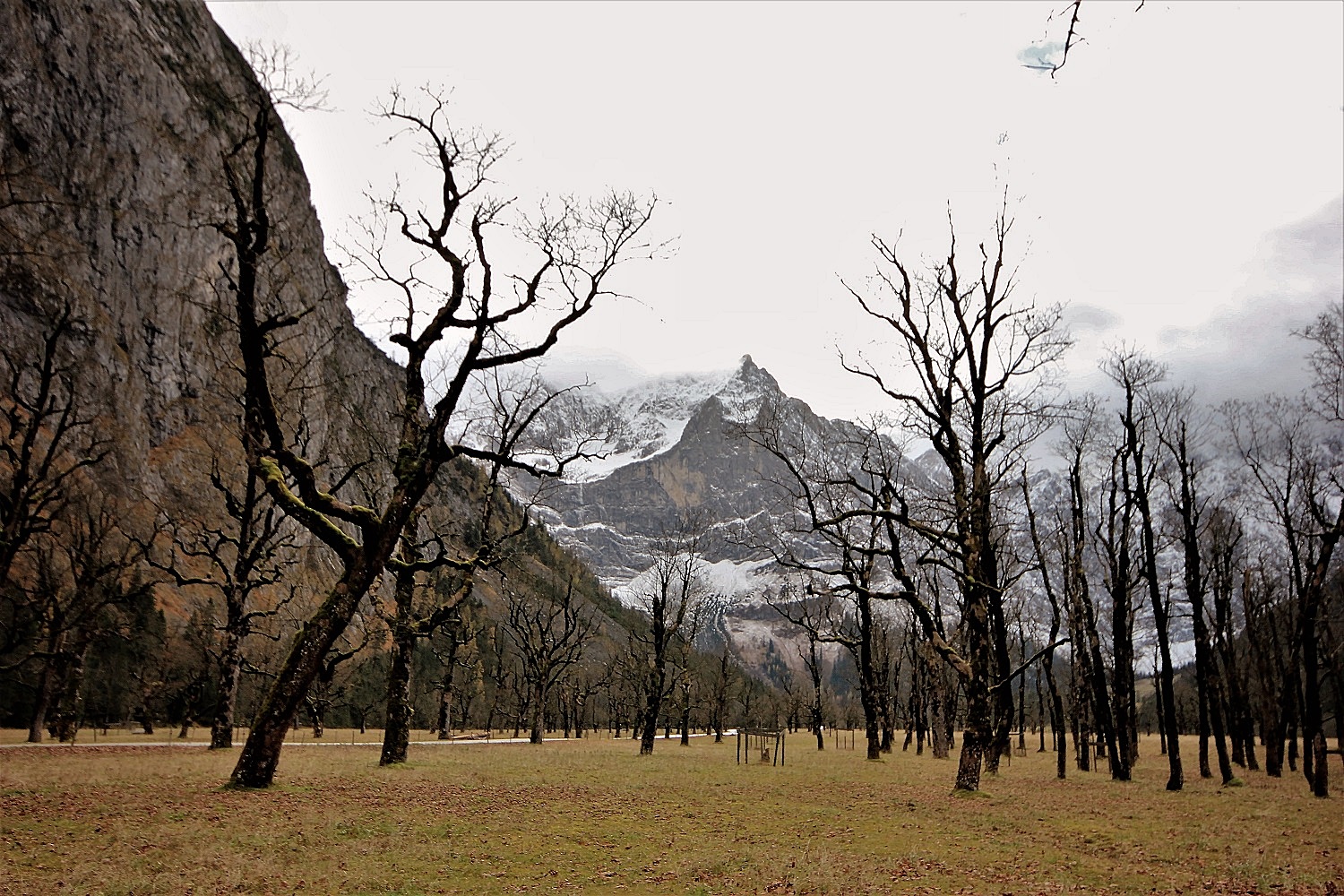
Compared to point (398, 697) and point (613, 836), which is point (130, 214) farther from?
→ point (613, 836)

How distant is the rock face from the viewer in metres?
76.9

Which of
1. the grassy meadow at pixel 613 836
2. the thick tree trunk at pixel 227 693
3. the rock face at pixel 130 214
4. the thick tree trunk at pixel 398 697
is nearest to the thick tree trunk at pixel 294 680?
the grassy meadow at pixel 613 836

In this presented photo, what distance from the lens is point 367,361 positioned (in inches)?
5999

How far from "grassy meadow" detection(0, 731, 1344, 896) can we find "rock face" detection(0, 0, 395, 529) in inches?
2717

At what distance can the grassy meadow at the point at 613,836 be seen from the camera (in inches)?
356

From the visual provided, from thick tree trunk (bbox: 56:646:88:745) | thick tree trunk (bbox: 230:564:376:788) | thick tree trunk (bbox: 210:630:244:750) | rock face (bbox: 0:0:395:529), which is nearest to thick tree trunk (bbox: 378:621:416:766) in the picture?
thick tree trunk (bbox: 210:630:244:750)

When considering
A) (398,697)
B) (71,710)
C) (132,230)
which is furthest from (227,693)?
(132,230)

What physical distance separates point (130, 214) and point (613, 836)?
345ft

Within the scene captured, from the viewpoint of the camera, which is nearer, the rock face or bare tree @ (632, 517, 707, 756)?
bare tree @ (632, 517, 707, 756)

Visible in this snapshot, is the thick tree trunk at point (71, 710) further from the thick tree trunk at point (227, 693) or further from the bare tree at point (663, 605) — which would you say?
the bare tree at point (663, 605)

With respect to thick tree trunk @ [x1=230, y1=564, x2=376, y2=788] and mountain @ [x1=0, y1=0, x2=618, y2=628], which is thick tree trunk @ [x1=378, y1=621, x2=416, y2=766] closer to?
thick tree trunk @ [x1=230, y1=564, x2=376, y2=788]

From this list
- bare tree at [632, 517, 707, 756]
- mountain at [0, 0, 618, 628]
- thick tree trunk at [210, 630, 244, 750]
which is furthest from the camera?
mountain at [0, 0, 618, 628]

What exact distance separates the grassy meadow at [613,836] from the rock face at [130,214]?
69.0 meters

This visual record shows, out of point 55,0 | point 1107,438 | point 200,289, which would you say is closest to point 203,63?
point 55,0
